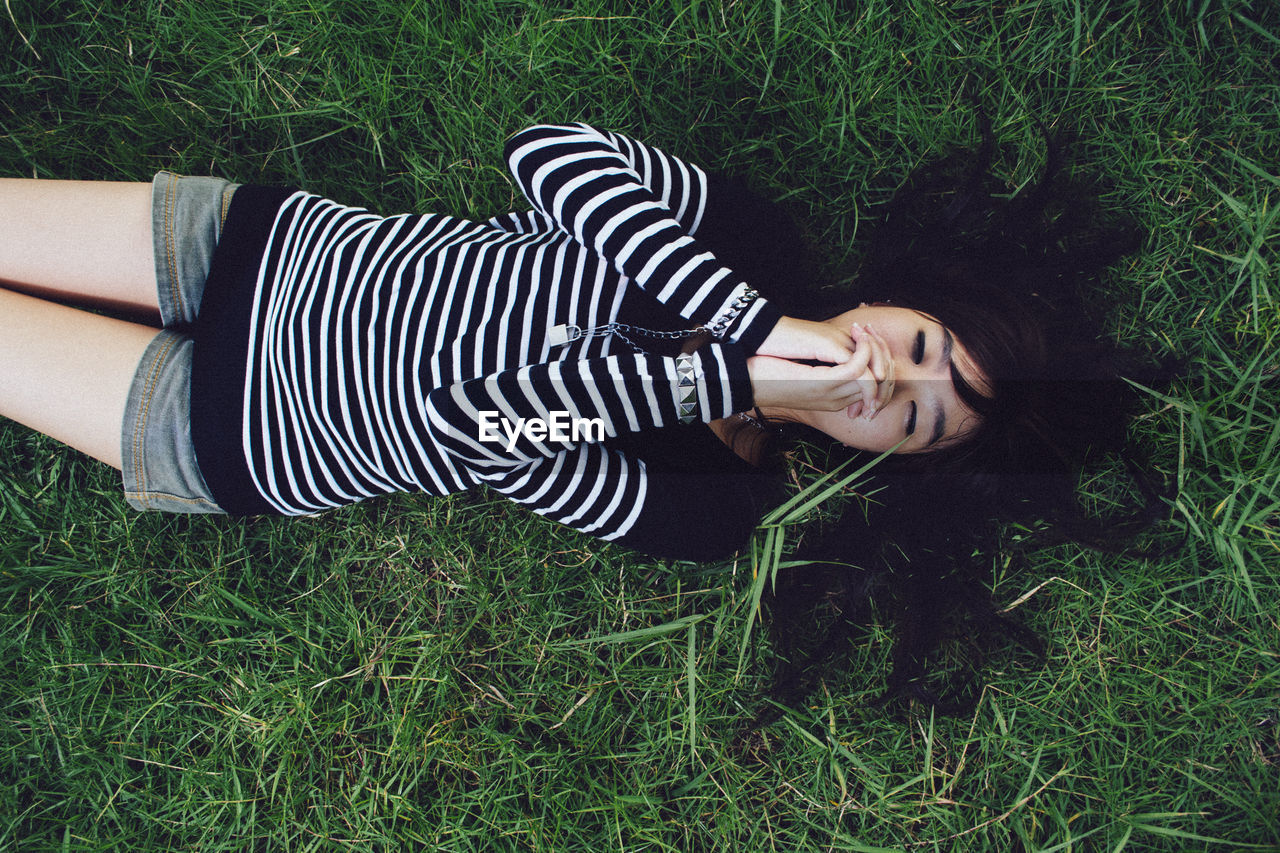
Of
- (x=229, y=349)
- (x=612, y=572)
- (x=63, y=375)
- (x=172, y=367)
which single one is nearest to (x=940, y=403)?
(x=612, y=572)

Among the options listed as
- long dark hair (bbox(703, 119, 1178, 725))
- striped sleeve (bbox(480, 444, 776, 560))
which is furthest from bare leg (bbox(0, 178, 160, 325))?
long dark hair (bbox(703, 119, 1178, 725))

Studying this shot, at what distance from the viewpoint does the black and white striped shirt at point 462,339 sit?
145cm

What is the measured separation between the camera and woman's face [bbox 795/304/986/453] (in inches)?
58.6

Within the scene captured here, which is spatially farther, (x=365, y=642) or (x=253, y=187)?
(x=365, y=642)

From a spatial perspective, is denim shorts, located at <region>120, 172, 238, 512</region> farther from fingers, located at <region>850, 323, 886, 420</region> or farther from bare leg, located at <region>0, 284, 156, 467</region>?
fingers, located at <region>850, 323, 886, 420</region>

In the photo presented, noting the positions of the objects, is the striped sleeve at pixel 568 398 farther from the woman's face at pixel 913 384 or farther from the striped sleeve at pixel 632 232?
the woman's face at pixel 913 384

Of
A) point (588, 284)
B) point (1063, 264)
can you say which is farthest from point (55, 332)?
point (1063, 264)

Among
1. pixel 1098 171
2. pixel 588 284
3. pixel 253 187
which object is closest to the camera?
pixel 588 284

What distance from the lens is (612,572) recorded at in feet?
6.44

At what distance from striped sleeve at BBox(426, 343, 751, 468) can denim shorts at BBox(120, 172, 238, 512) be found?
667 mm

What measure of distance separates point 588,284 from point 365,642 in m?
1.18

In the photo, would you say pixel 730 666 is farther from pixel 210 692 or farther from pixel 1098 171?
pixel 1098 171

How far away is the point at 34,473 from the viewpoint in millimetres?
1993

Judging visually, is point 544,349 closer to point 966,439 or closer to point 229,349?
point 229,349
